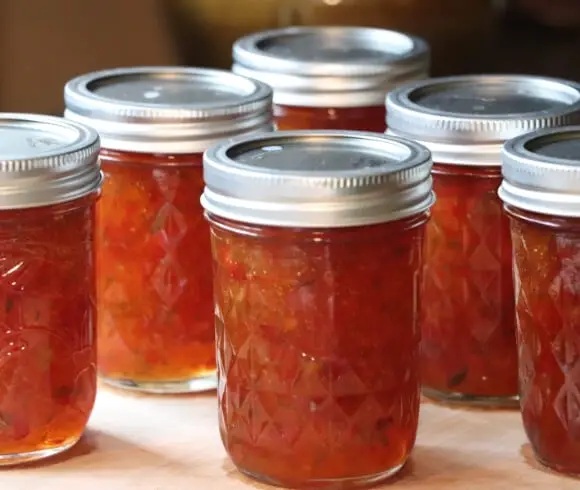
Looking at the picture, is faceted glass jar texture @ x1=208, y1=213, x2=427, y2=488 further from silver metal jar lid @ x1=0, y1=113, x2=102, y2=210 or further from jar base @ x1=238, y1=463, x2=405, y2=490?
silver metal jar lid @ x1=0, y1=113, x2=102, y2=210

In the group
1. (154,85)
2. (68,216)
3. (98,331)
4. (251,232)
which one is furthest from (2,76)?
(251,232)

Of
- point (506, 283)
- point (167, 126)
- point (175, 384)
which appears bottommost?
point (175, 384)

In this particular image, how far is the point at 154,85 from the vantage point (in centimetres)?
121

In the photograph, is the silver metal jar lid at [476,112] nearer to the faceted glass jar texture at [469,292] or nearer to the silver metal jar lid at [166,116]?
the faceted glass jar texture at [469,292]

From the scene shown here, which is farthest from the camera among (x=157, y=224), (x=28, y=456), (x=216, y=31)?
(x=216, y=31)

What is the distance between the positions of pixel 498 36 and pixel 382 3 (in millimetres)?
231

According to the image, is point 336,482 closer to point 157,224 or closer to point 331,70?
point 157,224

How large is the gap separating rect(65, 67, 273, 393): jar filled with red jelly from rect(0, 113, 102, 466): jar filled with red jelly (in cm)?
8

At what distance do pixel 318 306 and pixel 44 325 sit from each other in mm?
210

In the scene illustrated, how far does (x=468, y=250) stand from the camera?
109 cm

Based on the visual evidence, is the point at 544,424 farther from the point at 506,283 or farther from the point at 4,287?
the point at 4,287

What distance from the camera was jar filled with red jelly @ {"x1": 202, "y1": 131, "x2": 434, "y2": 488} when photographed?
91 centimetres

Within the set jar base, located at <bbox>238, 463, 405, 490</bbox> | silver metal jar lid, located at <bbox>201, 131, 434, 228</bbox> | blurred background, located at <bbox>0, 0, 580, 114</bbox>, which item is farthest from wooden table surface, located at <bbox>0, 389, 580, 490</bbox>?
Answer: blurred background, located at <bbox>0, 0, 580, 114</bbox>

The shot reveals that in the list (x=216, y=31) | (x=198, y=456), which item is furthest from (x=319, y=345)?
(x=216, y=31)
